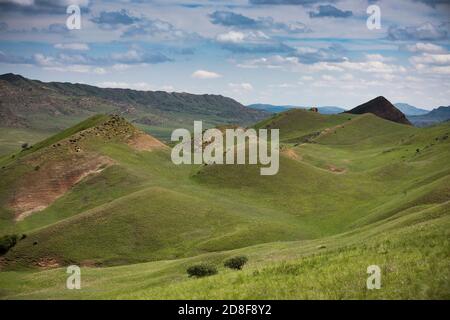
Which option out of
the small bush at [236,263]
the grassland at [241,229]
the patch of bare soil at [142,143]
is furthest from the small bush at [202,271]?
the patch of bare soil at [142,143]

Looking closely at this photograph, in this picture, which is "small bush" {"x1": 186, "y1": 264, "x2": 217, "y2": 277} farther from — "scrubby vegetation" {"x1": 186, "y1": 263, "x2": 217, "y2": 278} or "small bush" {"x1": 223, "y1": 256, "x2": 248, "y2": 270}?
"small bush" {"x1": 223, "y1": 256, "x2": 248, "y2": 270}

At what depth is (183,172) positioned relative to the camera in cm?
11838

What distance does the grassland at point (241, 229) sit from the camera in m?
24.7

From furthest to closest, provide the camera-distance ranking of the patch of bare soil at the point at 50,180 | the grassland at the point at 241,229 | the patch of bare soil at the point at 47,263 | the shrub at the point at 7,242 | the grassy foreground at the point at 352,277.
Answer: the patch of bare soil at the point at 50,180 → the shrub at the point at 7,242 → the patch of bare soil at the point at 47,263 → the grassland at the point at 241,229 → the grassy foreground at the point at 352,277

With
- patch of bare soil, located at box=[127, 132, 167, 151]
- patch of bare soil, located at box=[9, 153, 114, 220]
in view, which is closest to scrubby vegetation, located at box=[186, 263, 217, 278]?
patch of bare soil, located at box=[9, 153, 114, 220]

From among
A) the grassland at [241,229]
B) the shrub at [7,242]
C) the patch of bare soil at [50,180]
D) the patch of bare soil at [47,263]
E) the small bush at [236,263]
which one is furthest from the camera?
the patch of bare soil at [50,180]

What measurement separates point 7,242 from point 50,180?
3555cm

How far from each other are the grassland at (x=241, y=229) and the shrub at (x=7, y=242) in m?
1.31

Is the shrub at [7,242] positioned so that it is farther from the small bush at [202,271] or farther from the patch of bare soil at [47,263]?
the small bush at [202,271]

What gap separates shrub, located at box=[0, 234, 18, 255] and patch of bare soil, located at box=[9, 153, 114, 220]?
20.3m

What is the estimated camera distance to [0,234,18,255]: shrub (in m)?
70.9

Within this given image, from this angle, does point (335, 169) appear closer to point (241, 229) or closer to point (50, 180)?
point (241, 229)

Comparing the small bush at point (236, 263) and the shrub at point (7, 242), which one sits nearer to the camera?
the small bush at point (236, 263)
